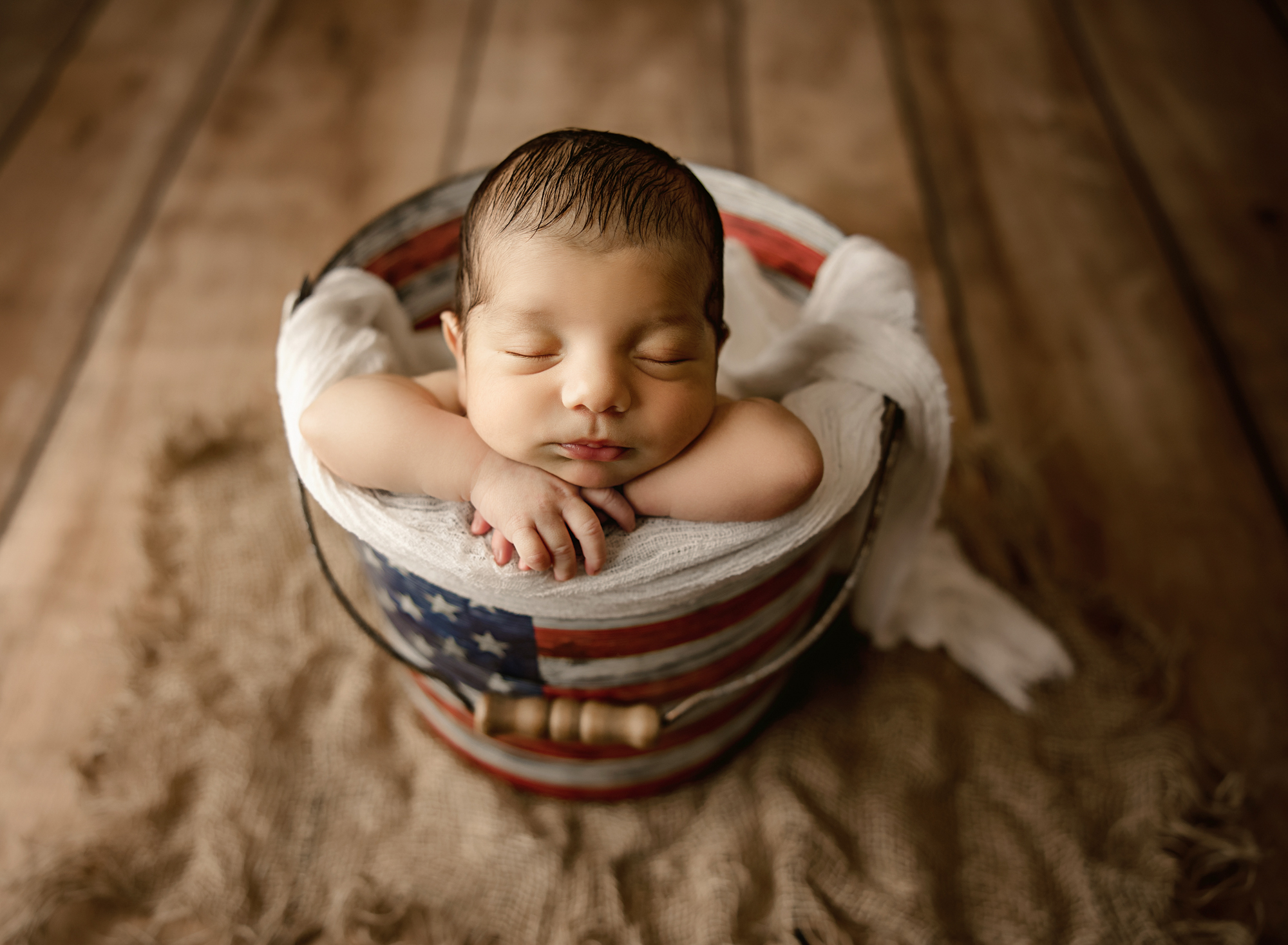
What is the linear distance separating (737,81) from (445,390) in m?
1.02

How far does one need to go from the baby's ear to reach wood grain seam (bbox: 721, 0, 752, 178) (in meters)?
0.78

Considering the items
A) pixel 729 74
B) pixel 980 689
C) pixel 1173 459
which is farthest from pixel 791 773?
pixel 729 74

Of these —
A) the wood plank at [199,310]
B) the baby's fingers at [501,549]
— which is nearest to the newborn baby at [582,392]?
the baby's fingers at [501,549]

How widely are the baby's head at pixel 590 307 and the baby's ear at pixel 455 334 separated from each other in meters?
0.04

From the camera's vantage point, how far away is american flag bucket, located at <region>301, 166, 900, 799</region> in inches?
23.7

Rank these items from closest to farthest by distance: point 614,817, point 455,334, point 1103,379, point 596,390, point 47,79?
point 596,390 < point 455,334 < point 614,817 < point 1103,379 < point 47,79

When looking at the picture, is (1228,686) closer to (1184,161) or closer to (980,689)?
(980,689)

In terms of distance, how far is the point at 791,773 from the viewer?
32.6 inches

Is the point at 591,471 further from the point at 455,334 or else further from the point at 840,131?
the point at 840,131

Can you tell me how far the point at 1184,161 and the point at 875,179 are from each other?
0.46 meters

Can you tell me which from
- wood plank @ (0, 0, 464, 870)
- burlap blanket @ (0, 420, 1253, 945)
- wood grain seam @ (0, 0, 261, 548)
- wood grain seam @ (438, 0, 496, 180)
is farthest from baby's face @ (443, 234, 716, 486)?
wood grain seam @ (438, 0, 496, 180)

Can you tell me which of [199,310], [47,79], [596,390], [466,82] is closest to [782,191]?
[466,82]

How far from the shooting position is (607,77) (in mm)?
1463

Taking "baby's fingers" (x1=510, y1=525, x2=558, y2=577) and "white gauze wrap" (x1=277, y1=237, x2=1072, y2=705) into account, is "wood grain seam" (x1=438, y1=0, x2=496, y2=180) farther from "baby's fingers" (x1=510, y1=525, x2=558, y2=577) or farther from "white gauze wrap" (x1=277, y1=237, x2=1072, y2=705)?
"baby's fingers" (x1=510, y1=525, x2=558, y2=577)
